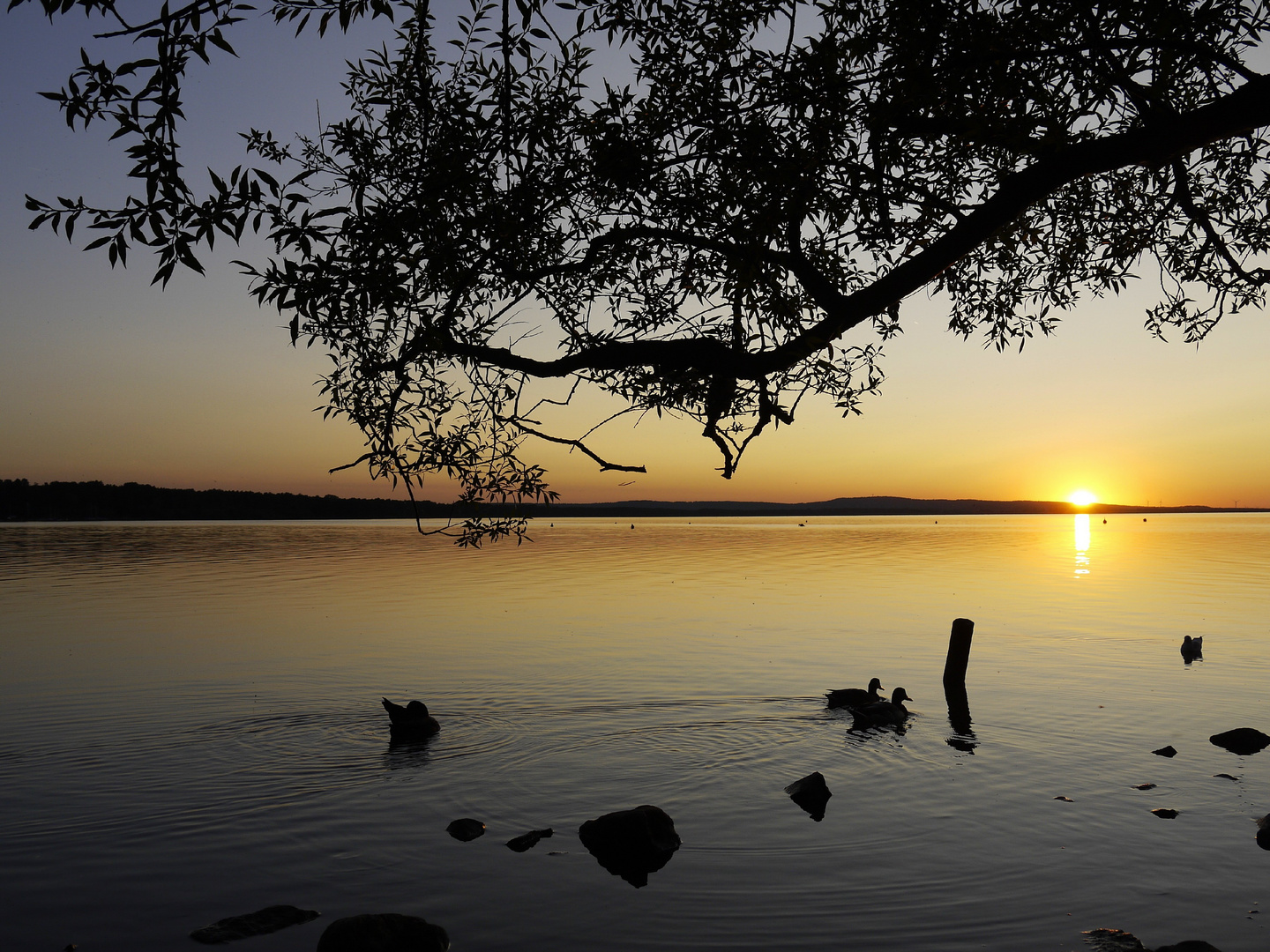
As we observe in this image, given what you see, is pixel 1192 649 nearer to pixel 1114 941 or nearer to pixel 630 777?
pixel 630 777

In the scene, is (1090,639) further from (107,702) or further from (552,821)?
(107,702)

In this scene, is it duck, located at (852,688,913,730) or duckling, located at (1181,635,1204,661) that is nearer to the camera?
duck, located at (852,688,913,730)

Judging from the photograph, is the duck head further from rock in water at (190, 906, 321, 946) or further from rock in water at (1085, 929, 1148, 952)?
rock in water at (1085, 929, 1148, 952)

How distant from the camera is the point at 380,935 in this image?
10.2 metres

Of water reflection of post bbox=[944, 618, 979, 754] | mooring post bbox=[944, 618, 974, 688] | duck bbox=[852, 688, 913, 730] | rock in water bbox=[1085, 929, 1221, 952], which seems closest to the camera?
rock in water bbox=[1085, 929, 1221, 952]

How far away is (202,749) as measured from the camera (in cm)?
2069

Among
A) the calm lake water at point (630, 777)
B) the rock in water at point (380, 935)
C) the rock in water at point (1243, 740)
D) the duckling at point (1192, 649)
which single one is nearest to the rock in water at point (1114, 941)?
the calm lake water at point (630, 777)

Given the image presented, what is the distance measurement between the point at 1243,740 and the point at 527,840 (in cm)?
1581

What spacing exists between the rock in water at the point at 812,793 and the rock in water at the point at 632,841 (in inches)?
116

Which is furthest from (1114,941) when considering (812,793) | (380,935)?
(380,935)

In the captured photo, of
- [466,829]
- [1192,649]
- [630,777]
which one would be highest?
[1192,649]

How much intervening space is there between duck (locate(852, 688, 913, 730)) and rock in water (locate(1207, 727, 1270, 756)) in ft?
22.1

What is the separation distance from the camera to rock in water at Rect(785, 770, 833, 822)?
53.0ft

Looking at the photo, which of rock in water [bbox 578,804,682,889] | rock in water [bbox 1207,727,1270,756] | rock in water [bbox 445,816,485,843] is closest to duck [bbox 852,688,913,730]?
rock in water [bbox 1207,727,1270,756]
